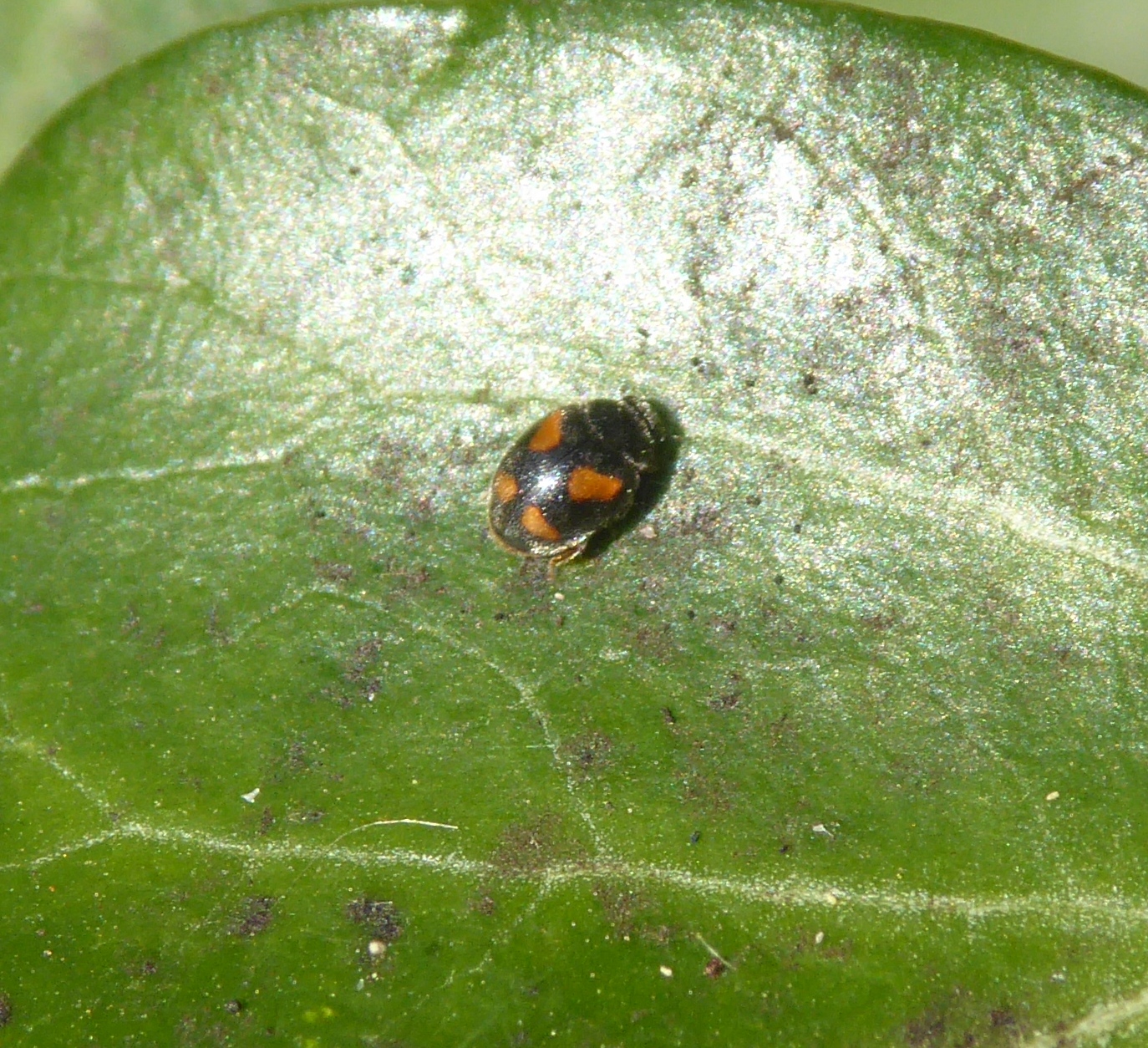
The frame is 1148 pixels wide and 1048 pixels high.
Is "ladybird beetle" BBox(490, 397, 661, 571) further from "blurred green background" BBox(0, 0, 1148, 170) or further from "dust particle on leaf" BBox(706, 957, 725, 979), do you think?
"blurred green background" BBox(0, 0, 1148, 170)

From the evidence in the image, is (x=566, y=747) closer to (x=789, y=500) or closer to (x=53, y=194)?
(x=789, y=500)

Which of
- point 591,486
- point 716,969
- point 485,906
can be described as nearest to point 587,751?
point 485,906

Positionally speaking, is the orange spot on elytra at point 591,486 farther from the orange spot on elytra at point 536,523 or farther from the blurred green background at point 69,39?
the blurred green background at point 69,39

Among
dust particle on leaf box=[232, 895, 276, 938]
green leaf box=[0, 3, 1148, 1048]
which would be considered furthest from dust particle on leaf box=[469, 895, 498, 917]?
dust particle on leaf box=[232, 895, 276, 938]

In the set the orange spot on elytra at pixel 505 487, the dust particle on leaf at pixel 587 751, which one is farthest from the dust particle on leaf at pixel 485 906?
the orange spot on elytra at pixel 505 487

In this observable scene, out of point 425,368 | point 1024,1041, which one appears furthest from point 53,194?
point 1024,1041

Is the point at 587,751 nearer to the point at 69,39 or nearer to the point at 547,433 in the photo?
the point at 547,433

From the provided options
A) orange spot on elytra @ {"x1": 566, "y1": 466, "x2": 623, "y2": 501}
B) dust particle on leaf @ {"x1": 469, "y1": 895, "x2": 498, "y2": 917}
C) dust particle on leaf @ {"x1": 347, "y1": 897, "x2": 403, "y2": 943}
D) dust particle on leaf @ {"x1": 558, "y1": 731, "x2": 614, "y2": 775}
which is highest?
orange spot on elytra @ {"x1": 566, "y1": 466, "x2": 623, "y2": 501}
